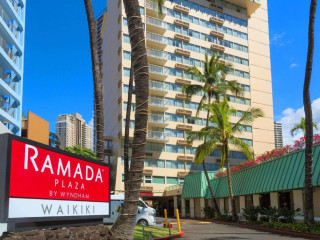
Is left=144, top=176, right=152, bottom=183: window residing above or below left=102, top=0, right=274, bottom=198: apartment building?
below

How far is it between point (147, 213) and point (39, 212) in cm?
1832

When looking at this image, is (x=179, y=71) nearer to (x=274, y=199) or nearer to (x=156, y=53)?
(x=156, y=53)

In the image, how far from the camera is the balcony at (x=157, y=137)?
59781mm

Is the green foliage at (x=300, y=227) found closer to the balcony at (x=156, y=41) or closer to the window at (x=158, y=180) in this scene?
the window at (x=158, y=180)

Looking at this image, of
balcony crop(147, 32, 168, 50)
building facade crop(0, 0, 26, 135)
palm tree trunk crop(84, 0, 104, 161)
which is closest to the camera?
palm tree trunk crop(84, 0, 104, 161)

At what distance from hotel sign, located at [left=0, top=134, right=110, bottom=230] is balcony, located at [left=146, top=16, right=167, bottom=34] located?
187ft

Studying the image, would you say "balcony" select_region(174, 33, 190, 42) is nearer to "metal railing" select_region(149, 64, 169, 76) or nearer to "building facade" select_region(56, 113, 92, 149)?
"metal railing" select_region(149, 64, 169, 76)

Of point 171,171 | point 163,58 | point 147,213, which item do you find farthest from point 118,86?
point 147,213

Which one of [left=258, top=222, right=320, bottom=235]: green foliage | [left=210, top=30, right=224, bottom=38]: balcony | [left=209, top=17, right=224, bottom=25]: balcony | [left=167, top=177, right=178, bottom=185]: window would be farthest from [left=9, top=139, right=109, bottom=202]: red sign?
[left=209, top=17, right=224, bottom=25]: balcony

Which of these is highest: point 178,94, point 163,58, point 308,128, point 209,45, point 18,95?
point 209,45

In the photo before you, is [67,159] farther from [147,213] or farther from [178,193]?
[178,193]

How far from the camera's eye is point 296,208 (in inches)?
938

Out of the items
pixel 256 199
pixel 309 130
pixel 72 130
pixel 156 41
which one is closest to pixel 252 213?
pixel 256 199

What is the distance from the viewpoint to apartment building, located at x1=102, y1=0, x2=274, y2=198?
60.0 meters
